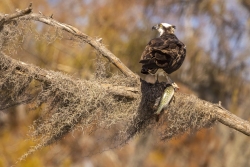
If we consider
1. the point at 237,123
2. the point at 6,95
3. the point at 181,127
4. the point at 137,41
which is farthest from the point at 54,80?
the point at 137,41

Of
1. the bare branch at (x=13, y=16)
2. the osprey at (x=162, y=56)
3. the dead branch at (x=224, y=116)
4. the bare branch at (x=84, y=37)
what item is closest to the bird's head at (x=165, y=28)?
the osprey at (x=162, y=56)

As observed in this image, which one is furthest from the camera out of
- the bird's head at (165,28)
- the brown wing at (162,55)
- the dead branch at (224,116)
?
the bird's head at (165,28)

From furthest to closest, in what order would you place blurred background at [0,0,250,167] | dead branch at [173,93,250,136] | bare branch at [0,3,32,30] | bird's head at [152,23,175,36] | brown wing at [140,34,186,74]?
blurred background at [0,0,250,167], bird's head at [152,23,175,36], dead branch at [173,93,250,136], brown wing at [140,34,186,74], bare branch at [0,3,32,30]

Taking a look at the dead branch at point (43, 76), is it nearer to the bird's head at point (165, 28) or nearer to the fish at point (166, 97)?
the fish at point (166, 97)

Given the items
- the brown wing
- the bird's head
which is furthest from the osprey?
the bird's head

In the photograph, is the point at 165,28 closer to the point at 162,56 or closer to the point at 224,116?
the point at 162,56

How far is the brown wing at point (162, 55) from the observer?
351cm

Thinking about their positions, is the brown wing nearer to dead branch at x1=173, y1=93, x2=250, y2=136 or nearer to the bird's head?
dead branch at x1=173, y1=93, x2=250, y2=136

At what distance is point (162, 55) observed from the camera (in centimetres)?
358

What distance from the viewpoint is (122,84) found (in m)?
3.76

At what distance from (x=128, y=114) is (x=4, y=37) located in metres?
0.98

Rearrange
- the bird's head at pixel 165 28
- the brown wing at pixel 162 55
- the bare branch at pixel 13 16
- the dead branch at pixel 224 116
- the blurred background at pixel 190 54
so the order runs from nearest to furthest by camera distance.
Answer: the bare branch at pixel 13 16 → the brown wing at pixel 162 55 → the dead branch at pixel 224 116 → the bird's head at pixel 165 28 → the blurred background at pixel 190 54

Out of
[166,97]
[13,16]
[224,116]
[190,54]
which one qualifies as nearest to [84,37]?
[13,16]

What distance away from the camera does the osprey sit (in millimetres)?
3508
